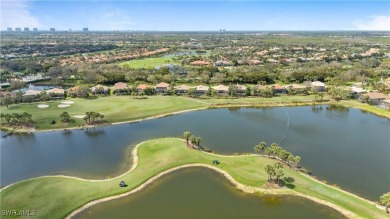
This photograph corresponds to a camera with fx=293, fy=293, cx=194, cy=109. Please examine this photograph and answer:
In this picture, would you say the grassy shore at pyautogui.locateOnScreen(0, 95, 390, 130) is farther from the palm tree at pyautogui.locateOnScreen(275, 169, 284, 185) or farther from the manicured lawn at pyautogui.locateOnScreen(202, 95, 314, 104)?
the palm tree at pyautogui.locateOnScreen(275, 169, 284, 185)

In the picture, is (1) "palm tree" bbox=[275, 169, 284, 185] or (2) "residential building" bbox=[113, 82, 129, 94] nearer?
(1) "palm tree" bbox=[275, 169, 284, 185]

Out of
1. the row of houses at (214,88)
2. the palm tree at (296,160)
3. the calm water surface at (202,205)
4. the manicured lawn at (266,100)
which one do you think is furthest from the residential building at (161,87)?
the palm tree at (296,160)

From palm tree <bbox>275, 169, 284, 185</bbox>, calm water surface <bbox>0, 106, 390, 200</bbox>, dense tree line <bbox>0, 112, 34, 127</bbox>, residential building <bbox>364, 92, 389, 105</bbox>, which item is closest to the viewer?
palm tree <bbox>275, 169, 284, 185</bbox>

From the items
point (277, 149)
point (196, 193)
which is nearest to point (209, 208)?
point (196, 193)

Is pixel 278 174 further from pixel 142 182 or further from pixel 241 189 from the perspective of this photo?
pixel 142 182

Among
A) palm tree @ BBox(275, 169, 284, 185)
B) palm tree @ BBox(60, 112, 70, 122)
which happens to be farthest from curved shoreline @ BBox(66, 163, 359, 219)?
palm tree @ BBox(60, 112, 70, 122)

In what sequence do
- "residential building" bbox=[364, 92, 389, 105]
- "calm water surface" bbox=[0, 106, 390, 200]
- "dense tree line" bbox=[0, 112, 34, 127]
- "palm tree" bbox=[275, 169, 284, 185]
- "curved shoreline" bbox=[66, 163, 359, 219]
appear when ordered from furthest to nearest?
"residential building" bbox=[364, 92, 389, 105]
"dense tree line" bbox=[0, 112, 34, 127]
"calm water surface" bbox=[0, 106, 390, 200]
"palm tree" bbox=[275, 169, 284, 185]
"curved shoreline" bbox=[66, 163, 359, 219]
